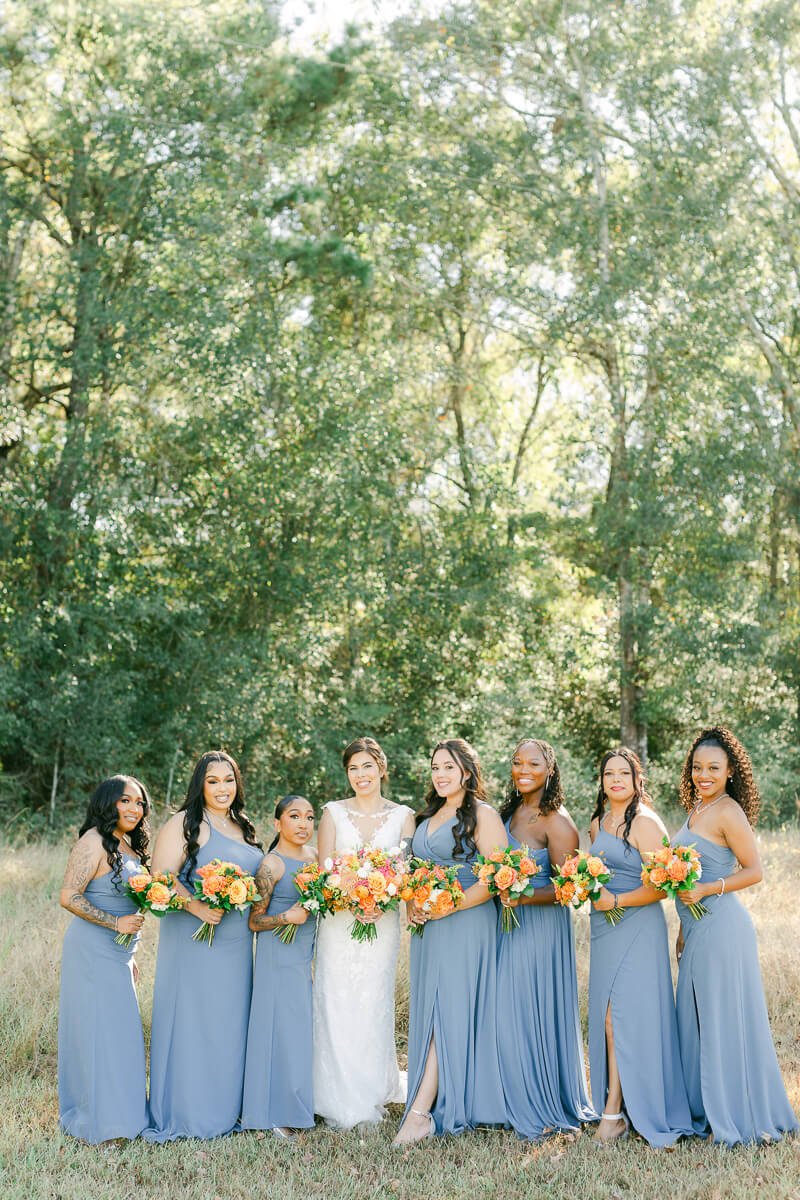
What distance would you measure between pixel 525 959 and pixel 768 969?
3.55 metres

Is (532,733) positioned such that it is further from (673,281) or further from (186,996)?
(186,996)

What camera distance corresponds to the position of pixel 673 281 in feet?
61.2

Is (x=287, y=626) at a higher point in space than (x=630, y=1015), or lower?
higher

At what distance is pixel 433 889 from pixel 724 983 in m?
1.66

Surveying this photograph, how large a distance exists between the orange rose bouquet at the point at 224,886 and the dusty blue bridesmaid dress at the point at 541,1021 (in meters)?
1.55

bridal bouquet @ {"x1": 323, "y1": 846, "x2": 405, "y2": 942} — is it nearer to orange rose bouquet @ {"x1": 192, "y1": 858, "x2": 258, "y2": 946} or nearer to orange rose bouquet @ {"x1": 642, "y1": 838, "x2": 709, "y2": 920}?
Result: orange rose bouquet @ {"x1": 192, "y1": 858, "x2": 258, "y2": 946}

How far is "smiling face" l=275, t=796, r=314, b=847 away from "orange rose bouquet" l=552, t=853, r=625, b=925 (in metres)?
1.50

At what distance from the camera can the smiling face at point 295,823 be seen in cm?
656

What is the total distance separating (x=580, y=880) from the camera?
5.98 metres

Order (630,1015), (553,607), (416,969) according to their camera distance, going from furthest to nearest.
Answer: (553,607)
(416,969)
(630,1015)

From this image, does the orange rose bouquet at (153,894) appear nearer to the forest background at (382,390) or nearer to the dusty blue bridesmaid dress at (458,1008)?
the dusty blue bridesmaid dress at (458,1008)

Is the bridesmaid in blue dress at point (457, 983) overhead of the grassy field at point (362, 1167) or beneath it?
overhead

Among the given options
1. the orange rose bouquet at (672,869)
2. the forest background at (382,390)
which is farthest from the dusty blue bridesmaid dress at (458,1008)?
the forest background at (382,390)

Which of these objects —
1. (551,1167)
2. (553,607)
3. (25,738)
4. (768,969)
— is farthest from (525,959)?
(553,607)
